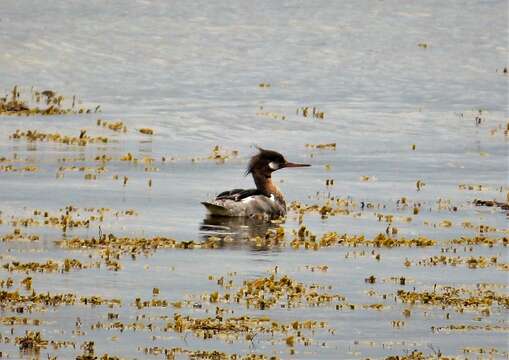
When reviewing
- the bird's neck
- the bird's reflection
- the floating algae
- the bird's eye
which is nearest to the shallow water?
the bird's reflection

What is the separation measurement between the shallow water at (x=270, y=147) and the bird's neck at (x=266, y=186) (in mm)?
492

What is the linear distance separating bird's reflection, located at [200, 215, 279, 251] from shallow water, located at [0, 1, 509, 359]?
13cm

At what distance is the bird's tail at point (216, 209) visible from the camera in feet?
86.3

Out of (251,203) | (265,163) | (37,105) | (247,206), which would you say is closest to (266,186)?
(265,163)

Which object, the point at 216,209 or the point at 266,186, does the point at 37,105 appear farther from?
the point at 216,209

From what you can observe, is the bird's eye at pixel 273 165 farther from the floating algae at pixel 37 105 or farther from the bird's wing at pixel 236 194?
the floating algae at pixel 37 105

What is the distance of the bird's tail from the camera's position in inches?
1035

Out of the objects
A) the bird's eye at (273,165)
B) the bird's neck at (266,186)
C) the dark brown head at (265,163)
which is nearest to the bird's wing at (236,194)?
the bird's neck at (266,186)

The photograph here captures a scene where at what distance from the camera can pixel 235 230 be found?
83.6ft

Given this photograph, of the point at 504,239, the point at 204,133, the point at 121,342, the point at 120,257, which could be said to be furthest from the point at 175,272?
the point at 204,133

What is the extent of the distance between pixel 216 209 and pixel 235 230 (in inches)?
44.1

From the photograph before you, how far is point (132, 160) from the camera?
33.9 m

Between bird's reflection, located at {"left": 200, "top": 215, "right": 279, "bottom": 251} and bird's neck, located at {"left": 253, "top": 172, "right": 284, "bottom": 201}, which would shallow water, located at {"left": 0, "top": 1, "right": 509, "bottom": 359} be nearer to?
bird's reflection, located at {"left": 200, "top": 215, "right": 279, "bottom": 251}

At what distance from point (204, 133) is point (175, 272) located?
18.8 metres
